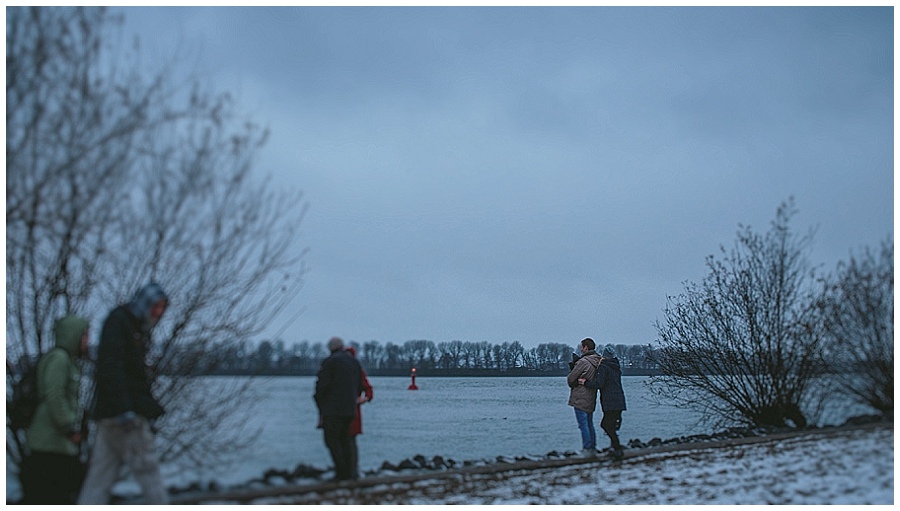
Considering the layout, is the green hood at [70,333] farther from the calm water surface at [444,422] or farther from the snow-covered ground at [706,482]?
the snow-covered ground at [706,482]

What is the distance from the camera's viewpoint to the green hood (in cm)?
589

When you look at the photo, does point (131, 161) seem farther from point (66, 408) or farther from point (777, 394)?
point (777, 394)

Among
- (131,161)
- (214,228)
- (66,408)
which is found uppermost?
(131,161)

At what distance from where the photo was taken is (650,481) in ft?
24.5

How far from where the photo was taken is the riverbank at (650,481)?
6.66 m

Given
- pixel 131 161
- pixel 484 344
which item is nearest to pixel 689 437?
pixel 484 344

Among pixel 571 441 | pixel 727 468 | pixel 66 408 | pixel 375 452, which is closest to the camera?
pixel 66 408

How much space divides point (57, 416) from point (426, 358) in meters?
4.78

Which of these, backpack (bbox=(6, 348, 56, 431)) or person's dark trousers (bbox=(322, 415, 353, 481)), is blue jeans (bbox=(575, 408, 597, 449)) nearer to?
person's dark trousers (bbox=(322, 415, 353, 481))

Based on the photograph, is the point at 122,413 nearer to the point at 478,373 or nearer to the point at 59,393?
the point at 59,393

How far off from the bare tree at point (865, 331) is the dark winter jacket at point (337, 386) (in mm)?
5584

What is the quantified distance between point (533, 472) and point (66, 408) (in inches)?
162

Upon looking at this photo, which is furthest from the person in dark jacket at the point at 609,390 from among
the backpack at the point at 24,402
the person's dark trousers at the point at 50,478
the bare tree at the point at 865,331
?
the backpack at the point at 24,402

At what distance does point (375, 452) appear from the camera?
8.41 metres
